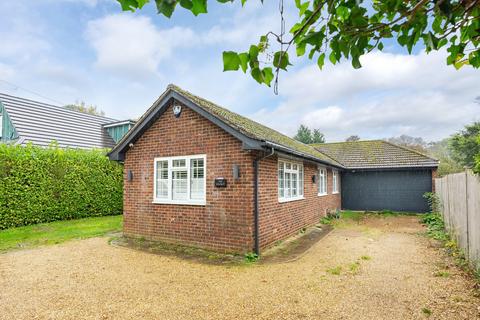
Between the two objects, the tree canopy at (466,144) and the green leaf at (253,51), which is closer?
the green leaf at (253,51)

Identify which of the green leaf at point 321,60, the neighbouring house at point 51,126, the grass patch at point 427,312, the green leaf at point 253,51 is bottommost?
the grass patch at point 427,312

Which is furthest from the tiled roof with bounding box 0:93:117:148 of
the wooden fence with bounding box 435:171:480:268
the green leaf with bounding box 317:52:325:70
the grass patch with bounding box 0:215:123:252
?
the wooden fence with bounding box 435:171:480:268

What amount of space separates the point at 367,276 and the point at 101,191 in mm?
12697

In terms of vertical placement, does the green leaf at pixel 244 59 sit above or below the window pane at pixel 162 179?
above

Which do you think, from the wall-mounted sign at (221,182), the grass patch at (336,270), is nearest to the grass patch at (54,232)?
the wall-mounted sign at (221,182)

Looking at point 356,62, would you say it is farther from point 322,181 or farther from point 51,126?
point 51,126

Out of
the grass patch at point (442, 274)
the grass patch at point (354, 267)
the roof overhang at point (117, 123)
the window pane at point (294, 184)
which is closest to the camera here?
the grass patch at point (442, 274)

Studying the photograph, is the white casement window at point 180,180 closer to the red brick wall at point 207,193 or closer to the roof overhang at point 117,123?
the red brick wall at point 207,193

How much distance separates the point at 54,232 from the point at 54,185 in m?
2.63

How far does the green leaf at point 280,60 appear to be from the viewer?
7.26 feet

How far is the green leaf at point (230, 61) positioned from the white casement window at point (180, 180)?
245 inches

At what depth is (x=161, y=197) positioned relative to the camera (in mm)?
8938

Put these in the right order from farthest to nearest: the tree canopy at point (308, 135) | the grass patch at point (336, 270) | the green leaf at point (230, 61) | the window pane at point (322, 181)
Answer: the tree canopy at point (308, 135)
the window pane at point (322, 181)
the grass patch at point (336, 270)
the green leaf at point (230, 61)

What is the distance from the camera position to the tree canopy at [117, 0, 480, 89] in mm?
2043
